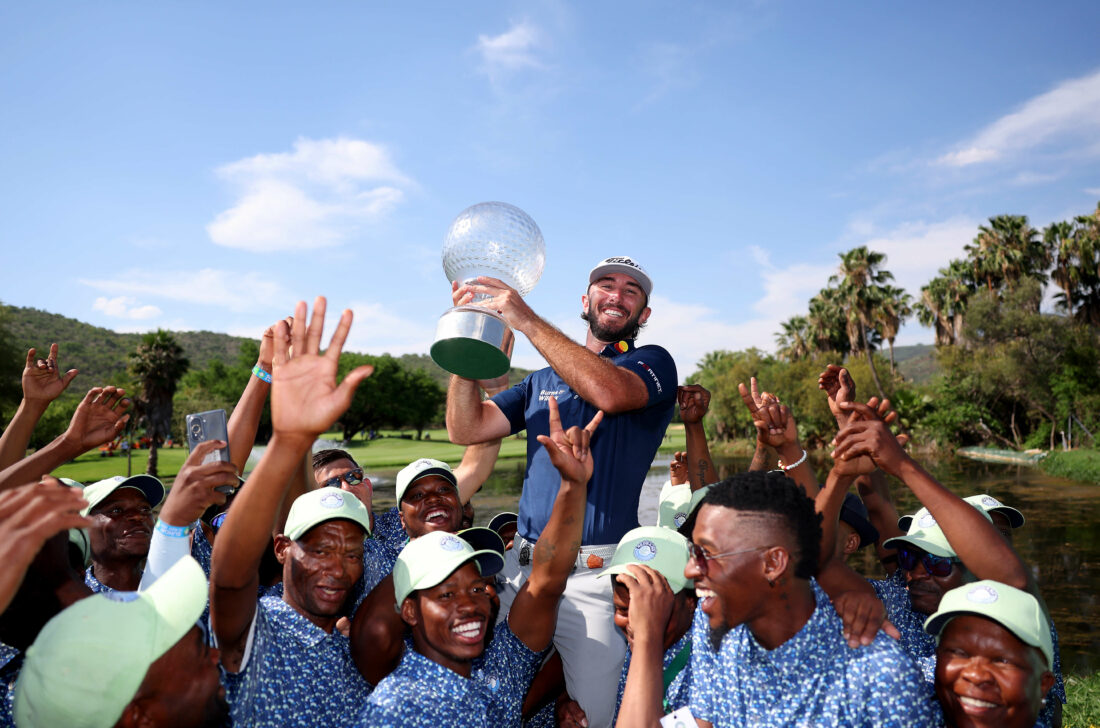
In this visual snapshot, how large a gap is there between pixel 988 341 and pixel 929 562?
49294mm

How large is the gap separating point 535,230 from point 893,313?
56.9 meters

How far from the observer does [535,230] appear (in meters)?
5.25

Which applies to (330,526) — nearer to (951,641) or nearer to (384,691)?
(384,691)

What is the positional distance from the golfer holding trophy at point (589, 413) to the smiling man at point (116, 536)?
1892mm

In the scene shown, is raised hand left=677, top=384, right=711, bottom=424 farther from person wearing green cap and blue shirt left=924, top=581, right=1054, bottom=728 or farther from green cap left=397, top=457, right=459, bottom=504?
person wearing green cap and blue shirt left=924, top=581, right=1054, bottom=728

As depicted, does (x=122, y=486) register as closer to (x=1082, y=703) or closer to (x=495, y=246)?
(x=495, y=246)

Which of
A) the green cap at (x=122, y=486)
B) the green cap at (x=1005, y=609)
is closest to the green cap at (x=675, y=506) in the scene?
the green cap at (x=1005, y=609)

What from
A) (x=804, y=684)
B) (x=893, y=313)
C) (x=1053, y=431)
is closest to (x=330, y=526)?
(x=804, y=684)

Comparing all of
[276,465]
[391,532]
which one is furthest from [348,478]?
[276,465]

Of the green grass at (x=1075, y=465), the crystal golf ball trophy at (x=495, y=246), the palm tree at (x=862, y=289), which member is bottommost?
the green grass at (x=1075, y=465)

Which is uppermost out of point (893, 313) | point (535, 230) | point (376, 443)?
point (893, 313)

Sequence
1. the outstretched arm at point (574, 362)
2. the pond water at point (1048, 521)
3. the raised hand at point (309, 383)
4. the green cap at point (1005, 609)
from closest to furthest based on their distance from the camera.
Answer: the raised hand at point (309, 383) < the green cap at point (1005, 609) < the outstretched arm at point (574, 362) < the pond water at point (1048, 521)

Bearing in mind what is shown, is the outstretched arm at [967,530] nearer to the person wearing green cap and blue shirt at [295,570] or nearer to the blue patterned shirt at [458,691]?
the blue patterned shirt at [458,691]

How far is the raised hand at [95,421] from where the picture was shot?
409 centimetres
